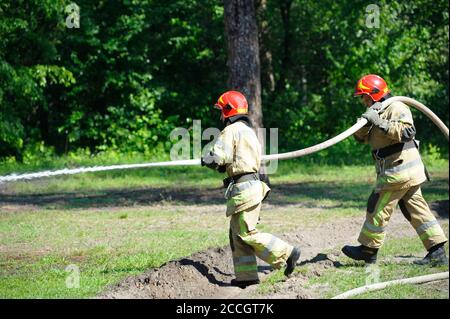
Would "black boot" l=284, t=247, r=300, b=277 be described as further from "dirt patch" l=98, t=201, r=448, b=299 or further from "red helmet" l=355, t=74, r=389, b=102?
"red helmet" l=355, t=74, r=389, b=102

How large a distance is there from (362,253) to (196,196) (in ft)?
22.2

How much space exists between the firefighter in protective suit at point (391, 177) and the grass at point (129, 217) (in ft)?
1.65

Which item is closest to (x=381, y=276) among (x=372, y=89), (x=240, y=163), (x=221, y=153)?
(x=240, y=163)

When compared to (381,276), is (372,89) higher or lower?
higher

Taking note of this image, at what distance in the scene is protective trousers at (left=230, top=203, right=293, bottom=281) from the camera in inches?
314

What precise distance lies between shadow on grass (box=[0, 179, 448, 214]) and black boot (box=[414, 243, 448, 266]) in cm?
458

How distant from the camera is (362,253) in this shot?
9.23 meters

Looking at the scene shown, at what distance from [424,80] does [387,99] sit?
1495 cm

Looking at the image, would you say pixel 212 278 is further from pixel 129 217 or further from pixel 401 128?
pixel 129 217

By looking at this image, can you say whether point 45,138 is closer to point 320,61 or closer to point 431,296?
point 320,61

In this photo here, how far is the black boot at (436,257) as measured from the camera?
30.3 ft

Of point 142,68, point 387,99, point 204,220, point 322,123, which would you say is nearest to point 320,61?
point 322,123

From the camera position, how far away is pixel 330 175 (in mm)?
19266

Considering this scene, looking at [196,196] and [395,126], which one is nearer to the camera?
[395,126]
